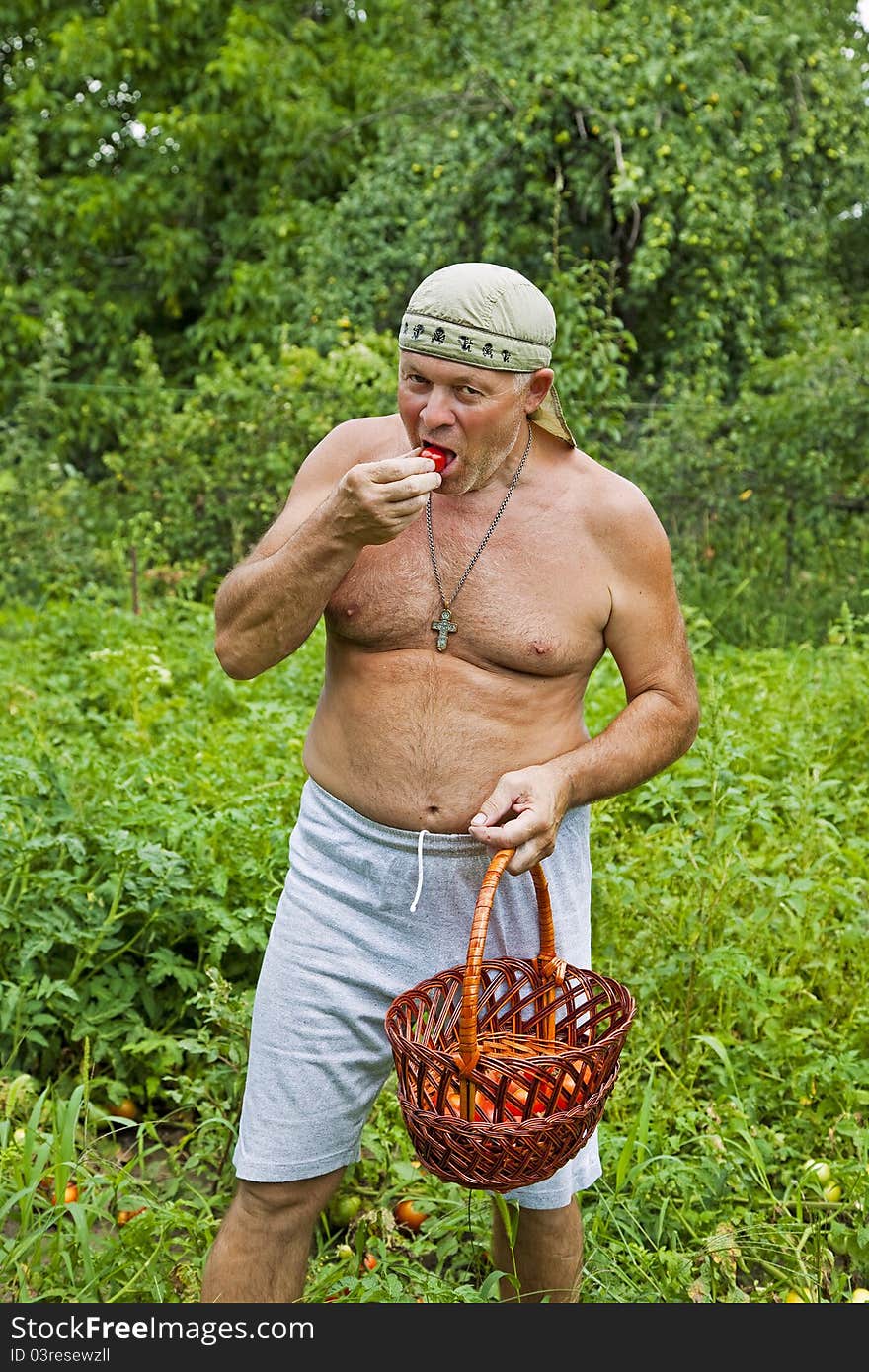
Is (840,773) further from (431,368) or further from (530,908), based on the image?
(431,368)

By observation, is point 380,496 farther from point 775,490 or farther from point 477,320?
point 775,490

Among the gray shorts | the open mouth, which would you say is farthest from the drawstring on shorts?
the open mouth

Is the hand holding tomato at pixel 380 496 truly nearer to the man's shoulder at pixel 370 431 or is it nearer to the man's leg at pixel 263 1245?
the man's shoulder at pixel 370 431

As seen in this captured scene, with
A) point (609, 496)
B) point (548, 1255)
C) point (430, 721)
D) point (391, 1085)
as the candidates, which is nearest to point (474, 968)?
point (430, 721)

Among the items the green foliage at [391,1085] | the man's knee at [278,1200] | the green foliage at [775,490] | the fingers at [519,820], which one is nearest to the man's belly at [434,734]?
the fingers at [519,820]

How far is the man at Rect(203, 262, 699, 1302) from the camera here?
2.27 meters

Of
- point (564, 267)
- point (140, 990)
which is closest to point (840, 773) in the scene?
point (140, 990)

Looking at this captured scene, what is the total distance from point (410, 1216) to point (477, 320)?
1845 millimetres

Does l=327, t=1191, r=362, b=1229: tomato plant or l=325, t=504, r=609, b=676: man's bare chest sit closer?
l=325, t=504, r=609, b=676: man's bare chest

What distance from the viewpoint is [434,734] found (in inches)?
91.2

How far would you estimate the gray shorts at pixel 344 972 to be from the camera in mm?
2285

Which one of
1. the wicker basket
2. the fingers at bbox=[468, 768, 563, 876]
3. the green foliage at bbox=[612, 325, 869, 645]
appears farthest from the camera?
the green foliage at bbox=[612, 325, 869, 645]

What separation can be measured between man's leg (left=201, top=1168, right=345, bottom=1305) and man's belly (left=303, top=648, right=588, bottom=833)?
633 mm

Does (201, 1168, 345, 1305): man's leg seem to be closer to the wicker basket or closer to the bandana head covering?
the wicker basket
